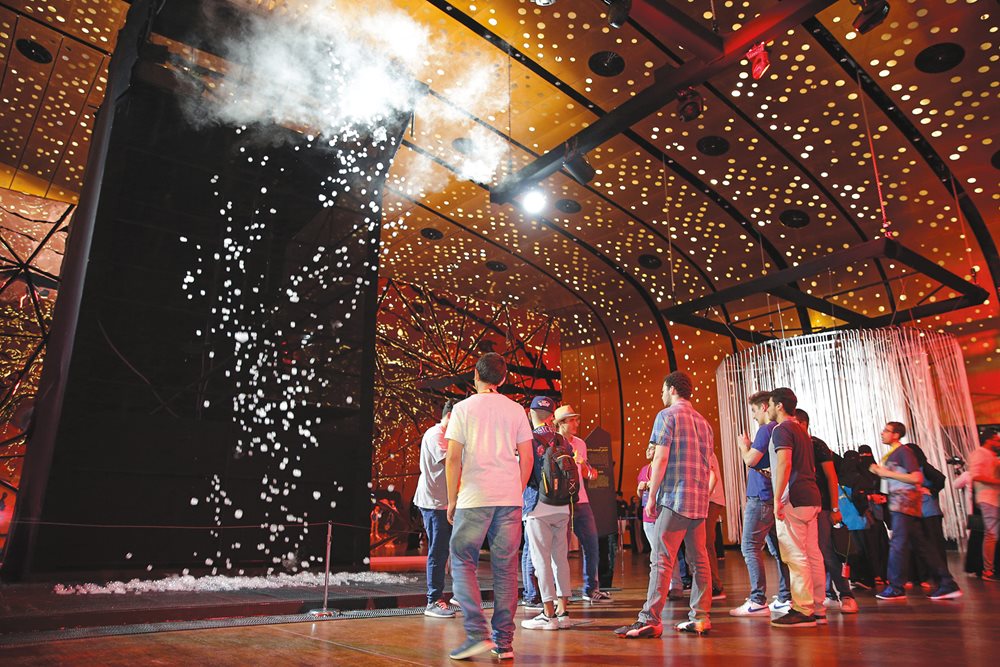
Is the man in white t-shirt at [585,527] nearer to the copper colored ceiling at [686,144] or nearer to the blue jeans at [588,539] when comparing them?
the blue jeans at [588,539]

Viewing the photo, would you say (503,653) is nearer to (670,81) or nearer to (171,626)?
(171,626)

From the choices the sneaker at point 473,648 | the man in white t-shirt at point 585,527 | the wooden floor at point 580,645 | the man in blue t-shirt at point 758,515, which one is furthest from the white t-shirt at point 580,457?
the sneaker at point 473,648

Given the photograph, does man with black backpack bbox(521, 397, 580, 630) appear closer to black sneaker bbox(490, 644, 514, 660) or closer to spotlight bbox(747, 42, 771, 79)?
black sneaker bbox(490, 644, 514, 660)

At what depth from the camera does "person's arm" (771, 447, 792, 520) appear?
136 inches

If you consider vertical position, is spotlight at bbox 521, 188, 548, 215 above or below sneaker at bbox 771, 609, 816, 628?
above

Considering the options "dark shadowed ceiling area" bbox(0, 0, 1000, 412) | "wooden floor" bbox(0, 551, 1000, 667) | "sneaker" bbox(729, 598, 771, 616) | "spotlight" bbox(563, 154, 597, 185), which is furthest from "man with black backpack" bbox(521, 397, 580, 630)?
"spotlight" bbox(563, 154, 597, 185)

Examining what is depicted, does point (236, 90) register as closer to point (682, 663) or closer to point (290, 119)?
point (290, 119)

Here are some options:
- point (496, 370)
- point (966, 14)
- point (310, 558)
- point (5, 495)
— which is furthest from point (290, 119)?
point (5, 495)

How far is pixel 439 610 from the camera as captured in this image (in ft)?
12.6

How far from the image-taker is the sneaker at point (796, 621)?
3342 mm

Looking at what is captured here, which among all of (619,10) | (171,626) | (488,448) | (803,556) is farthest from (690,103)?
(171,626)

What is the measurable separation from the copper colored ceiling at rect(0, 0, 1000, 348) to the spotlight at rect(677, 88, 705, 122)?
38cm

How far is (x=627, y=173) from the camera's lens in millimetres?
9336

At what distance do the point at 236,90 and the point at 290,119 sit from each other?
57 cm
